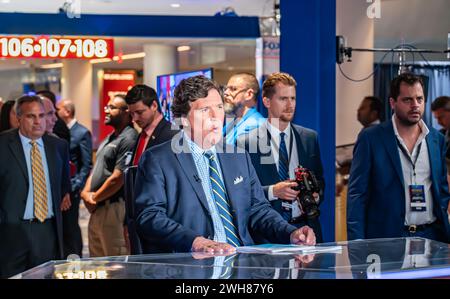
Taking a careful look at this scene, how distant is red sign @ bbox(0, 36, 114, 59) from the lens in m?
9.28

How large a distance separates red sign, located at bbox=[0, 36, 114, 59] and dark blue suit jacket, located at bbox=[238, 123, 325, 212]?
4617mm

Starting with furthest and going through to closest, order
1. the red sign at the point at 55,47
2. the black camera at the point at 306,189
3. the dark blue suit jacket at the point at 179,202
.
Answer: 1. the red sign at the point at 55,47
2. the black camera at the point at 306,189
3. the dark blue suit jacket at the point at 179,202

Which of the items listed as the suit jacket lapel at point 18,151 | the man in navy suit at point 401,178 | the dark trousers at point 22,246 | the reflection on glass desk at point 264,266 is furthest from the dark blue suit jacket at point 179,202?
the suit jacket lapel at point 18,151

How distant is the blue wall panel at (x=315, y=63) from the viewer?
6047 mm

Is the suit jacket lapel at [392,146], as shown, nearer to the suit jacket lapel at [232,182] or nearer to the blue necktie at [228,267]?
the suit jacket lapel at [232,182]

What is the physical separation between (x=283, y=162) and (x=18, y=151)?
6.24ft

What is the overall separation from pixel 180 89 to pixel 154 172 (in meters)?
0.38

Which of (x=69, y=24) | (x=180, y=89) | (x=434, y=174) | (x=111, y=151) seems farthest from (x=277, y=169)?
(x=69, y=24)

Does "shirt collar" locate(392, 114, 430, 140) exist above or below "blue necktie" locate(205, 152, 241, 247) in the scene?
above

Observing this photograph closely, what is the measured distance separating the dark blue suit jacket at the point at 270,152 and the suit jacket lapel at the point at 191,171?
51.9 inches

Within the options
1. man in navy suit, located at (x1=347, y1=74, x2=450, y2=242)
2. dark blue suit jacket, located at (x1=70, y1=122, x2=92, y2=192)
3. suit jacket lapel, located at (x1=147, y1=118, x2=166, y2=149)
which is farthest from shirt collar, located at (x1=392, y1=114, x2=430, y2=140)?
dark blue suit jacket, located at (x1=70, y1=122, x2=92, y2=192)

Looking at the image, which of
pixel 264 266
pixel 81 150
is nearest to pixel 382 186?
pixel 264 266

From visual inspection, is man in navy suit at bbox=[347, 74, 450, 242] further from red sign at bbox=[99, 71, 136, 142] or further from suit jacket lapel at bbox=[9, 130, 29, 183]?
red sign at bbox=[99, 71, 136, 142]
